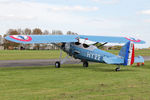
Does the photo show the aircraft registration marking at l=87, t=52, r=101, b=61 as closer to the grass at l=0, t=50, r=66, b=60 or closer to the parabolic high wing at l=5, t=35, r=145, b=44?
the parabolic high wing at l=5, t=35, r=145, b=44

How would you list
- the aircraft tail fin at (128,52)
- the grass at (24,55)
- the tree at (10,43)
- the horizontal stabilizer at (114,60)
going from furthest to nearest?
the tree at (10,43), the grass at (24,55), the aircraft tail fin at (128,52), the horizontal stabilizer at (114,60)

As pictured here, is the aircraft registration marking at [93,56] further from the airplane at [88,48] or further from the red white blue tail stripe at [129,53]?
the red white blue tail stripe at [129,53]

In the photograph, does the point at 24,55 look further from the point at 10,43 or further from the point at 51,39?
the point at 10,43

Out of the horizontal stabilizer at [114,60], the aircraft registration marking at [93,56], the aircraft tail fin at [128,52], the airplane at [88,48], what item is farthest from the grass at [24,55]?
the aircraft tail fin at [128,52]

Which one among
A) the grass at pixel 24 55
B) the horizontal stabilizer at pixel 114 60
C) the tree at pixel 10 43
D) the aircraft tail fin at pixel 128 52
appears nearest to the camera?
the horizontal stabilizer at pixel 114 60

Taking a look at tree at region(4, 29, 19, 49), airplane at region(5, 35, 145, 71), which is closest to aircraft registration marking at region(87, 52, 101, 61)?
airplane at region(5, 35, 145, 71)

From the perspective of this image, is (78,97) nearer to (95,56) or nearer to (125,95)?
(125,95)

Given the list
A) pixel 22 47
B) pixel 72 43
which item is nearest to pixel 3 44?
pixel 22 47

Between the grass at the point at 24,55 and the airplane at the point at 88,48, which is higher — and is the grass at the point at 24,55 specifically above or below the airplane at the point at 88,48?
below

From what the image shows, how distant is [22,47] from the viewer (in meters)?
126

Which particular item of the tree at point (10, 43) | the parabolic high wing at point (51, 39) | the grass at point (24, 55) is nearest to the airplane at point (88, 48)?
the parabolic high wing at point (51, 39)

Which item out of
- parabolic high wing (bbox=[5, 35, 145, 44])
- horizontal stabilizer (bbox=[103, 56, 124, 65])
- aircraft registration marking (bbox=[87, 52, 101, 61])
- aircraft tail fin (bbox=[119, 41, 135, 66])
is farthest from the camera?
aircraft registration marking (bbox=[87, 52, 101, 61])

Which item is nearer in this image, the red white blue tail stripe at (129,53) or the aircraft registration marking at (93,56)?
the red white blue tail stripe at (129,53)

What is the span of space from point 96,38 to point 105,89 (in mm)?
10827
